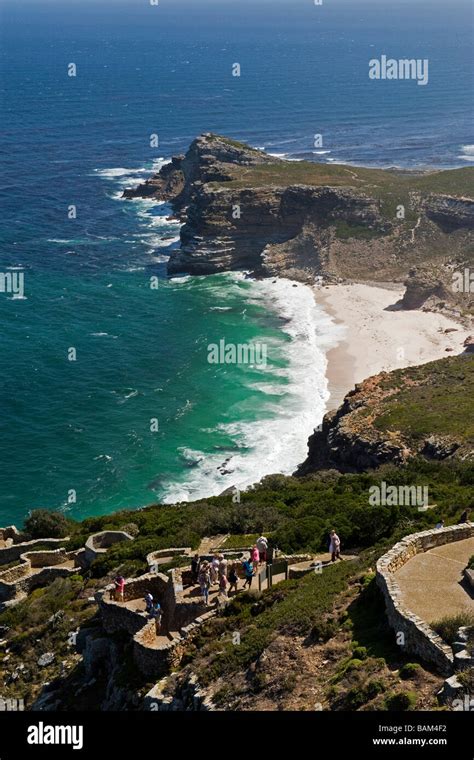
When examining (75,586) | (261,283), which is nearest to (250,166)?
(261,283)

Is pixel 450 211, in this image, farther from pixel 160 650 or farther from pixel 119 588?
pixel 160 650

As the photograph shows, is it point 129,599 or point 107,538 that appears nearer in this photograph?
point 129,599

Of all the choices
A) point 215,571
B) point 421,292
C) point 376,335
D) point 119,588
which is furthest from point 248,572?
point 421,292

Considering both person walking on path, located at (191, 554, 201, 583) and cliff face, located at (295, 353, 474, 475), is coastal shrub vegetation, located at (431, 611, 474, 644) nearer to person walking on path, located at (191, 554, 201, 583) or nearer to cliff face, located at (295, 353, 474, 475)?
person walking on path, located at (191, 554, 201, 583)

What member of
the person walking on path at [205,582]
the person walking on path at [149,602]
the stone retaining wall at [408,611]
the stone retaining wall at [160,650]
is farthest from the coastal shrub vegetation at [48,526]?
the stone retaining wall at [408,611]

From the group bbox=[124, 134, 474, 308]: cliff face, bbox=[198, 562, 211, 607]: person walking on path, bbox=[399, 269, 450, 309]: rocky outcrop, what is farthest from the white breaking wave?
bbox=[198, 562, 211, 607]: person walking on path

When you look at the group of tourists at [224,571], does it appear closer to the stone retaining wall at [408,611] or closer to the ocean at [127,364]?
the stone retaining wall at [408,611]

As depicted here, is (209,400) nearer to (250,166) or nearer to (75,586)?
(75,586)
